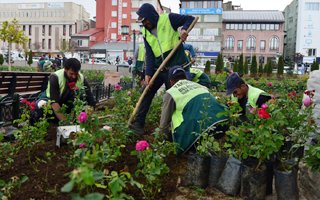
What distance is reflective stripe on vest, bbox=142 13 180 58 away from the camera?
16.3ft

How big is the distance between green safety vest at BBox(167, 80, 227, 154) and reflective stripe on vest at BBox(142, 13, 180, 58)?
1049 millimetres

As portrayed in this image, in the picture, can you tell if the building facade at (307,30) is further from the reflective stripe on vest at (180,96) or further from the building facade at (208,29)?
the reflective stripe on vest at (180,96)

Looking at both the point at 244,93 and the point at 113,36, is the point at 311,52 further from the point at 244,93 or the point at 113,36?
the point at 244,93

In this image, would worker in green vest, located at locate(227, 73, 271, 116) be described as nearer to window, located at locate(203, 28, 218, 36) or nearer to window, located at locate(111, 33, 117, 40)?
window, located at locate(203, 28, 218, 36)

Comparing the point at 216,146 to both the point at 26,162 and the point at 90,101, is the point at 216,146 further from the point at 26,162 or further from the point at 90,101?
the point at 90,101

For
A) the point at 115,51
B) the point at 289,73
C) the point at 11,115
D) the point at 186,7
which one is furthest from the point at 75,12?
the point at 11,115

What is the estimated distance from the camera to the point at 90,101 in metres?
5.09

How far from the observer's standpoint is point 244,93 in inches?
175

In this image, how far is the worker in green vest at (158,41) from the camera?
4906mm

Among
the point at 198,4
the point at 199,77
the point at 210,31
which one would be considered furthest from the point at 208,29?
the point at 199,77

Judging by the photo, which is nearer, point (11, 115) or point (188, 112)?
point (188, 112)

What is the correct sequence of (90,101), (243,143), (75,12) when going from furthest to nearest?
(75,12)
(90,101)
(243,143)

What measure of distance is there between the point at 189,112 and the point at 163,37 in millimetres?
1448

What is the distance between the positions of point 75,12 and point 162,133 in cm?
7902
